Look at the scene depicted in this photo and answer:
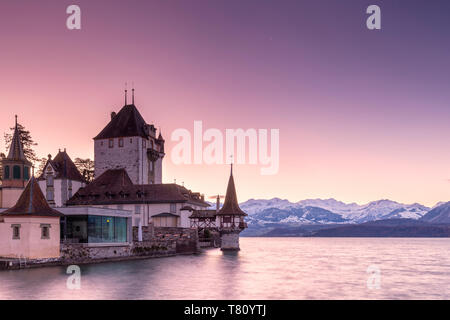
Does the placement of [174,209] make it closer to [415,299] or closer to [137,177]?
[137,177]

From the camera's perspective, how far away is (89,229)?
5447cm

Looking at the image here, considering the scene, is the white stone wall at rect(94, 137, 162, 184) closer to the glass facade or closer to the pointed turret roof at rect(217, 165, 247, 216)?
the pointed turret roof at rect(217, 165, 247, 216)

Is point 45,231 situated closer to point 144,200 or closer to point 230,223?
point 144,200

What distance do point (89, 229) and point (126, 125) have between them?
138 feet

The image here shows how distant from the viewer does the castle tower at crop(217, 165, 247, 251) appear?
8281cm

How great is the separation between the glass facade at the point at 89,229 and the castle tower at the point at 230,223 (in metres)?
26.8

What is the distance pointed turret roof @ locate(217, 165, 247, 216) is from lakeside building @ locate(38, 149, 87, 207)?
2516cm

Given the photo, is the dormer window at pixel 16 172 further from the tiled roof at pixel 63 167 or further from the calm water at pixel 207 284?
the tiled roof at pixel 63 167

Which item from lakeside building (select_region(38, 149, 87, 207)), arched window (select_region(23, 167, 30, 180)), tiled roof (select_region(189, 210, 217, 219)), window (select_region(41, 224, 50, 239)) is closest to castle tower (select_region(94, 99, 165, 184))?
lakeside building (select_region(38, 149, 87, 207))

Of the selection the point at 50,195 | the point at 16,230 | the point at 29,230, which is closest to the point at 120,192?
the point at 50,195

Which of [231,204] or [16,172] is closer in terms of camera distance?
[16,172]

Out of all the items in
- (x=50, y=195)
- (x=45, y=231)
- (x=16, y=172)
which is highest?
(x=16, y=172)

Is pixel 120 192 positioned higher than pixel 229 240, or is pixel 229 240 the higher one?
pixel 120 192
